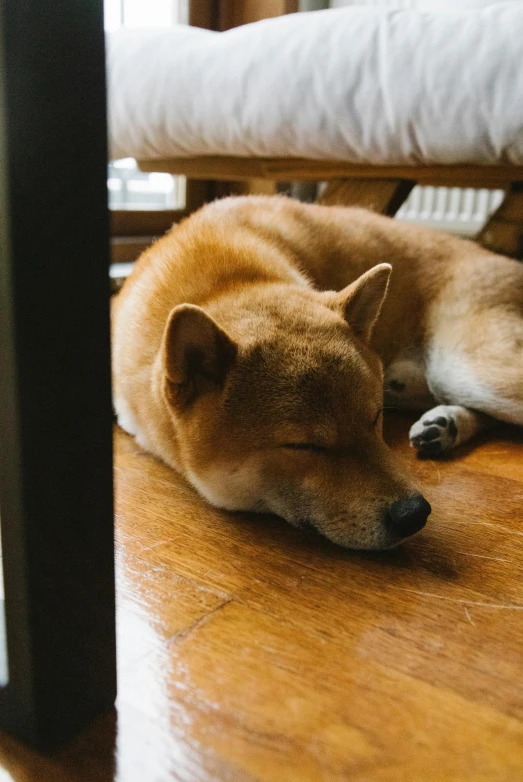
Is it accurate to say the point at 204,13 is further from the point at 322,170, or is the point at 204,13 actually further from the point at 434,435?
the point at 434,435

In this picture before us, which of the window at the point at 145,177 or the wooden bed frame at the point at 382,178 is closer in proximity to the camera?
the wooden bed frame at the point at 382,178

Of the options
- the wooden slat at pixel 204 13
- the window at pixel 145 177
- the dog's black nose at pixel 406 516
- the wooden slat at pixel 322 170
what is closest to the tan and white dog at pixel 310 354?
the dog's black nose at pixel 406 516

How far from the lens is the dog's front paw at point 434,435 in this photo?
1471 millimetres

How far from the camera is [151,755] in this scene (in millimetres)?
628

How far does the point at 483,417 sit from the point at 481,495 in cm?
39

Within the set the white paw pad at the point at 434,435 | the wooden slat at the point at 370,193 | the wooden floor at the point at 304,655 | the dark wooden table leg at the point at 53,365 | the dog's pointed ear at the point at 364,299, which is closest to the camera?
the dark wooden table leg at the point at 53,365

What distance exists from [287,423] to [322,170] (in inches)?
57.7

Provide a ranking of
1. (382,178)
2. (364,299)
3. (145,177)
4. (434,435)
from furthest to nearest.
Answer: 1. (145,177)
2. (382,178)
3. (434,435)
4. (364,299)

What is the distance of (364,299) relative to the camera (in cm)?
126

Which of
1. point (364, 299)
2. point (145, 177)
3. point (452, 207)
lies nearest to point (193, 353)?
point (364, 299)

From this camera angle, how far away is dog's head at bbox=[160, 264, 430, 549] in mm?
1042

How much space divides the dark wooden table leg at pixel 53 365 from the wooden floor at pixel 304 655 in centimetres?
10

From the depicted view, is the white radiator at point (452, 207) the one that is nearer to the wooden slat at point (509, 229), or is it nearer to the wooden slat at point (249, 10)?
the wooden slat at point (249, 10)

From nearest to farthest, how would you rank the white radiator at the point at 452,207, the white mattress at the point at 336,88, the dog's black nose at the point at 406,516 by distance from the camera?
the dog's black nose at the point at 406,516 → the white mattress at the point at 336,88 → the white radiator at the point at 452,207
